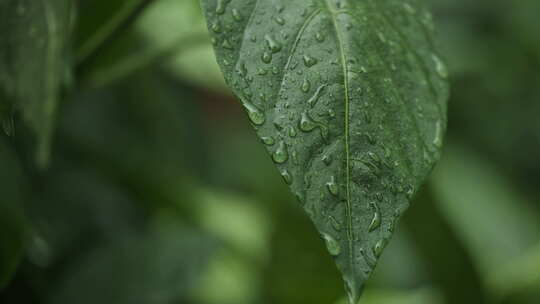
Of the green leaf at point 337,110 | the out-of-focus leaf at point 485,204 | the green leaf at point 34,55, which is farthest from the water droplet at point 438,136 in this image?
the out-of-focus leaf at point 485,204

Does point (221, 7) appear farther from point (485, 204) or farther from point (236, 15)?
point (485, 204)

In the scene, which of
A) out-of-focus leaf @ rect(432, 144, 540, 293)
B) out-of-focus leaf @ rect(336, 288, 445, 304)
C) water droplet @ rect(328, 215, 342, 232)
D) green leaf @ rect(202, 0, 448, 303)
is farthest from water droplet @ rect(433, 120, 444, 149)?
out-of-focus leaf @ rect(432, 144, 540, 293)

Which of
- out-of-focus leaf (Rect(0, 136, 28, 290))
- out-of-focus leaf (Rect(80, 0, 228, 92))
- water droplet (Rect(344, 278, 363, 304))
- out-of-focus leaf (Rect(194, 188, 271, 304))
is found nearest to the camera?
water droplet (Rect(344, 278, 363, 304))

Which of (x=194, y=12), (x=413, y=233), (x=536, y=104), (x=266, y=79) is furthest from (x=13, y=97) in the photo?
(x=536, y=104)

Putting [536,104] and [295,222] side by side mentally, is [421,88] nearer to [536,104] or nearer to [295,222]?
[295,222]

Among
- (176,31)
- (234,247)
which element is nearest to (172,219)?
Result: (234,247)

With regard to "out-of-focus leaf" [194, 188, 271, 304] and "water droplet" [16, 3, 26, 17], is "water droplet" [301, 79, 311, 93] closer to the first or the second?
"water droplet" [16, 3, 26, 17]
